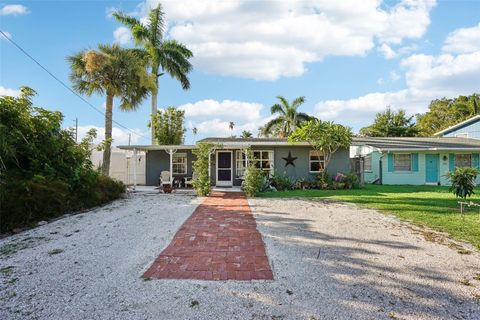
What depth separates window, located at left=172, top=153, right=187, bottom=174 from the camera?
17.6 meters

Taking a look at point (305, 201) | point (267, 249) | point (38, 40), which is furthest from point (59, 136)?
point (305, 201)

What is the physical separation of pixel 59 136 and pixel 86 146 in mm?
1221

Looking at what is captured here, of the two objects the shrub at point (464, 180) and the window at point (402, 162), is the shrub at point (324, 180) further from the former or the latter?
the shrub at point (464, 180)

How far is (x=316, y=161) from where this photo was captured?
17.4 metres

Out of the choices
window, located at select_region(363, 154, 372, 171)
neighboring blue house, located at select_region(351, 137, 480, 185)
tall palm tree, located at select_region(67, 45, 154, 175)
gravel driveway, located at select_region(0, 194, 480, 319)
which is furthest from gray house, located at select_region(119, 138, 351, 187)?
gravel driveway, located at select_region(0, 194, 480, 319)

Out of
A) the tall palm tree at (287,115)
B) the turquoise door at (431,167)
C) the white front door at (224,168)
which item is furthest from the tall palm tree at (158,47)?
the turquoise door at (431,167)

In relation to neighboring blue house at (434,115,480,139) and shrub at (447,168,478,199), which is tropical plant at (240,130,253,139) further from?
shrub at (447,168,478,199)

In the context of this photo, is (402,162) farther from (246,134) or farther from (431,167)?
(246,134)

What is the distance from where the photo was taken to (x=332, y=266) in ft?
14.5

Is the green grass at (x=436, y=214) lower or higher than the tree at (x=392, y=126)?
lower

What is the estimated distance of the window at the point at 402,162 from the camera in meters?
19.5

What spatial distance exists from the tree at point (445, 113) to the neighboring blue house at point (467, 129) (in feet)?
33.5

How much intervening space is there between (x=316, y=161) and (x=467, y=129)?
18229 mm

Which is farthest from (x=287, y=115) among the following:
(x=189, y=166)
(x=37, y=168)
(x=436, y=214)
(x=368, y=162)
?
(x=37, y=168)
